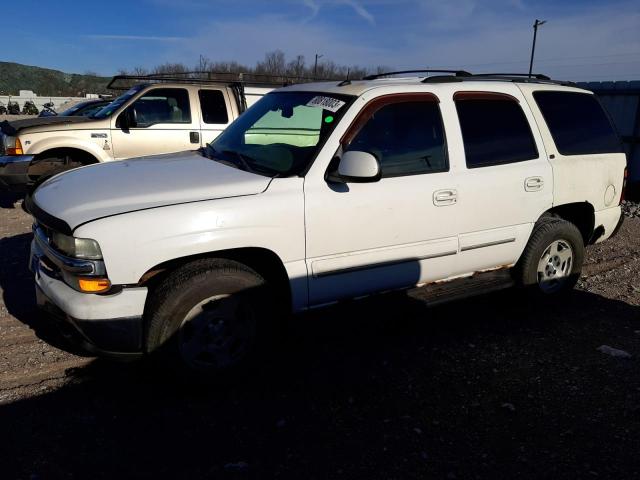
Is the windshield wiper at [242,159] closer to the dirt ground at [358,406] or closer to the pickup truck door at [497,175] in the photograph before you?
the dirt ground at [358,406]

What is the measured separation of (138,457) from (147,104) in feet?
22.0

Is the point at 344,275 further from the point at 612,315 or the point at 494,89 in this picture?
the point at 612,315

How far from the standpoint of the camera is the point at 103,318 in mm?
2957

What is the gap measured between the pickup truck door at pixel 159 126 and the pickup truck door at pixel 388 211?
526 cm

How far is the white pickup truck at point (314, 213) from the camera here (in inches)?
119

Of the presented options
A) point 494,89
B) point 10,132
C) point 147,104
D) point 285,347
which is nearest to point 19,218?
point 10,132

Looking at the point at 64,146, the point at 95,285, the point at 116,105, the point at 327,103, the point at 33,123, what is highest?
the point at 116,105

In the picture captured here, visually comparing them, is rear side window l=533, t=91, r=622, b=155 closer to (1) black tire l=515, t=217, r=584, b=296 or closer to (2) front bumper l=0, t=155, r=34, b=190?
(1) black tire l=515, t=217, r=584, b=296

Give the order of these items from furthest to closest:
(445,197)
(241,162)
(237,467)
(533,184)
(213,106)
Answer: (213,106) → (533,184) → (445,197) → (241,162) → (237,467)

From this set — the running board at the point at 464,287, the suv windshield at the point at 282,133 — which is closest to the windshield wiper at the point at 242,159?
the suv windshield at the point at 282,133

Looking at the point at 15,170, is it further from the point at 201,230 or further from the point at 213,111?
the point at 201,230

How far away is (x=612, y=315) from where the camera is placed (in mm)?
4812

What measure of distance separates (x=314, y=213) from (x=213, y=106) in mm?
5872

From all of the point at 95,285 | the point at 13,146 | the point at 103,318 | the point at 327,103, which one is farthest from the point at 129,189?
the point at 13,146
